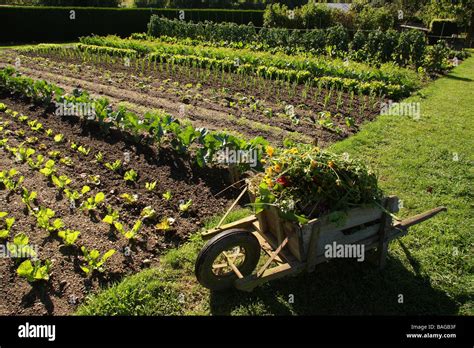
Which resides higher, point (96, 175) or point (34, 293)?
point (96, 175)

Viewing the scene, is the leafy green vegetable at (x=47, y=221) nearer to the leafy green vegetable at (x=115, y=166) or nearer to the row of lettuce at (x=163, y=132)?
the leafy green vegetable at (x=115, y=166)

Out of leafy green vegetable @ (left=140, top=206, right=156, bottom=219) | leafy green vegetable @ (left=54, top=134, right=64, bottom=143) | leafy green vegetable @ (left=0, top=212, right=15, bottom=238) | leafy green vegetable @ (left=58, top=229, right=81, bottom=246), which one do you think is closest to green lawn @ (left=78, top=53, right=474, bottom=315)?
leafy green vegetable @ (left=140, top=206, right=156, bottom=219)

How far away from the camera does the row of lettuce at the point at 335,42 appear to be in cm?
1356

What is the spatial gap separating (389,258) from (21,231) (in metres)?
4.23

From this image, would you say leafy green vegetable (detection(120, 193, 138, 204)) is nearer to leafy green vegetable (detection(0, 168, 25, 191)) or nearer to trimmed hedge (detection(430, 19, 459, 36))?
leafy green vegetable (detection(0, 168, 25, 191))

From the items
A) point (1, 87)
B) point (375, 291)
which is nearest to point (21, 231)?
point (375, 291)

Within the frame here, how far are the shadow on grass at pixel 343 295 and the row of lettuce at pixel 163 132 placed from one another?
196 centimetres

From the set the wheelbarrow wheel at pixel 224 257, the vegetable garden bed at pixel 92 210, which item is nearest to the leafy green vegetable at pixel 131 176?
the vegetable garden bed at pixel 92 210

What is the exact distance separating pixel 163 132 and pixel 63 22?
72.2ft

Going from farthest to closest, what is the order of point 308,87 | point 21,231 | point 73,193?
point 308,87
point 73,193
point 21,231

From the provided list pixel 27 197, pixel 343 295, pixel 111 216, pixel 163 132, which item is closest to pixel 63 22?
pixel 163 132

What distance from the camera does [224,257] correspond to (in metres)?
3.98

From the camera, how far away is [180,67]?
514 inches

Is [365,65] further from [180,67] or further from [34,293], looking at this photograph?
[34,293]
